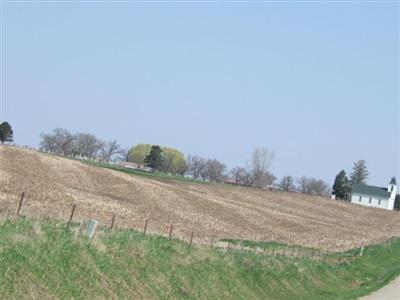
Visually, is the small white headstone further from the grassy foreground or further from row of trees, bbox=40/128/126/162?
row of trees, bbox=40/128/126/162

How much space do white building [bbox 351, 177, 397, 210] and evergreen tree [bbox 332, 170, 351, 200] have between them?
4756 millimetres

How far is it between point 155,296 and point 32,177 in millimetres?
27612

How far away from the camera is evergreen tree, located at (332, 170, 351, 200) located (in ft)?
577

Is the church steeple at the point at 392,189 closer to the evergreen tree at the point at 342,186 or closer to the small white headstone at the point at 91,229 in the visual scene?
the evergreen tree at the point at 342,186

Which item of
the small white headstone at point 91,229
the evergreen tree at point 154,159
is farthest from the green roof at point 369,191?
the small white headstone at point 91,229

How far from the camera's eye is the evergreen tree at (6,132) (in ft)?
408

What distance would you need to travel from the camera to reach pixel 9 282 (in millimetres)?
12320

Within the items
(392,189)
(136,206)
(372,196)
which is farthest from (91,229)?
(392,189)

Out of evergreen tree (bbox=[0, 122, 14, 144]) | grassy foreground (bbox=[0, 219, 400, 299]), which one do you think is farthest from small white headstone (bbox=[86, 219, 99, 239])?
evergreen tree (bbox=[0, 122, 14, 144])

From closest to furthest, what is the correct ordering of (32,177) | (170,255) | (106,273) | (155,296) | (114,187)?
(106,273) < (155,296) < (170,255) < (32,177) < (114,187)

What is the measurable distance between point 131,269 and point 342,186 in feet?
537

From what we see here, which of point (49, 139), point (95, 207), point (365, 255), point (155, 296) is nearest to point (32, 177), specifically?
point (95, 207)

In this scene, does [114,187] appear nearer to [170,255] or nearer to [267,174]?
[170,255]

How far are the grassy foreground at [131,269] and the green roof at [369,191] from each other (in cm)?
14297
